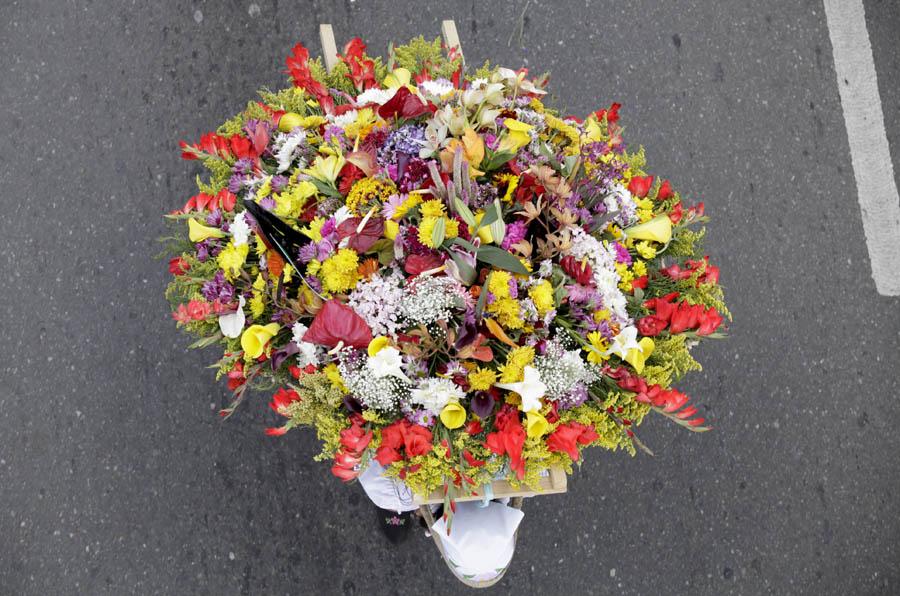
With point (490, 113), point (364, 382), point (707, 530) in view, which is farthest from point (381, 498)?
point (707, 530)

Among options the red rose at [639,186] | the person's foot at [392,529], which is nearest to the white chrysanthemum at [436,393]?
the red rose at [639,186]

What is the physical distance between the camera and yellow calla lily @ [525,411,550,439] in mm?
1085

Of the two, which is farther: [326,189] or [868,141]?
[868,141]

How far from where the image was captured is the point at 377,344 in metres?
1.07

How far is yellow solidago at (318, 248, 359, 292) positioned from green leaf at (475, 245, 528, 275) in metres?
0.21

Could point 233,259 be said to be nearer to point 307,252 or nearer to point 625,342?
point 307,252

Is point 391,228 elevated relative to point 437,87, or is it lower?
lower

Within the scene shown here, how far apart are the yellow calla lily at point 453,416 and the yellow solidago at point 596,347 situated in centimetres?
24

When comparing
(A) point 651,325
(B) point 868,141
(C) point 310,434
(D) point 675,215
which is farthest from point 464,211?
(B) point 868,141

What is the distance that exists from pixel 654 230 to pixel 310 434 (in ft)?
4.17

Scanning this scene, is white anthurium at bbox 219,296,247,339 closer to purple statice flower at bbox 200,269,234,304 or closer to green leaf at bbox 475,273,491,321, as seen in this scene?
purple statice flower at bbox 200,269,234,304

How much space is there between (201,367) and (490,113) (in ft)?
4.37

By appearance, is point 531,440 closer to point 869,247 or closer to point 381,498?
point 381,498

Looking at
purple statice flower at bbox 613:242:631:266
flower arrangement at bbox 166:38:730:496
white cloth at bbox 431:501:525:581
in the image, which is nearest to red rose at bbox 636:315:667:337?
flower arrangement at bbox 166:38:730:496
